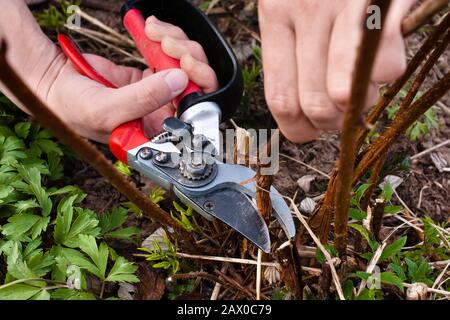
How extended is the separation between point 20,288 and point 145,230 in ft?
1.62

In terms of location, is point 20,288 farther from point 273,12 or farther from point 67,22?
point 67,22

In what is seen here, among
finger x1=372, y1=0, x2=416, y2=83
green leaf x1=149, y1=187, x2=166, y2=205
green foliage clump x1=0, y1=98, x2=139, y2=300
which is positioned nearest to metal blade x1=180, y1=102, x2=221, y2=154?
green leaf x1=149, y1=187, x2=166, y2=205

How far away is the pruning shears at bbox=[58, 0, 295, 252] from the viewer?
150 centimetres

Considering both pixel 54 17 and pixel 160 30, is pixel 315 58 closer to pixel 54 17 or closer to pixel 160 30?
pixel 160 30

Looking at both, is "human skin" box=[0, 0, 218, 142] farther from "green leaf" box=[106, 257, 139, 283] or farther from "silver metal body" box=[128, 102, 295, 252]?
"green leaf" box=[106, 257, 139, 283]

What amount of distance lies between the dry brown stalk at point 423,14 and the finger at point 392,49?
0.21ft

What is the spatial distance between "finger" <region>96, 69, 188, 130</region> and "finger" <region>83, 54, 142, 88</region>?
38 cm

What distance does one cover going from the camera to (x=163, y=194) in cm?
186

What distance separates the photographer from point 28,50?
6.50ft

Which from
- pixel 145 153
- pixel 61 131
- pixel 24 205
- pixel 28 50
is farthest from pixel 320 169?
pixel 61 131

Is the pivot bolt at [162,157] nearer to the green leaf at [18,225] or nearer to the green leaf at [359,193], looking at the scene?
the green leaf at [18,225]
